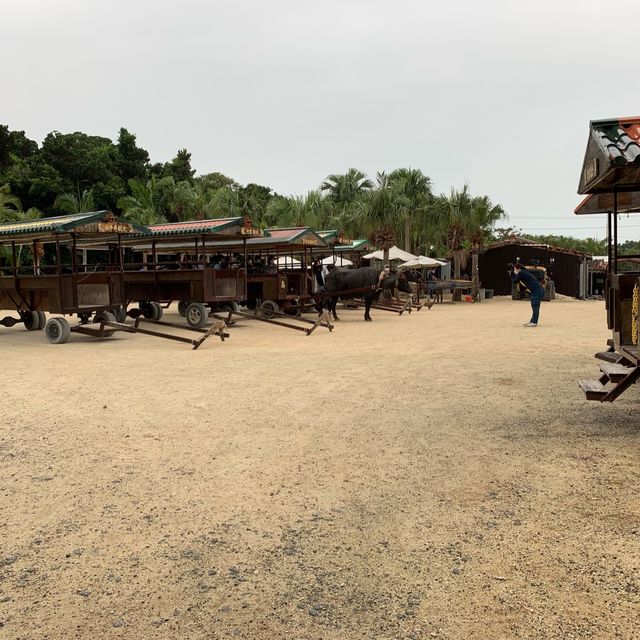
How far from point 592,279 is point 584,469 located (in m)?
35.7

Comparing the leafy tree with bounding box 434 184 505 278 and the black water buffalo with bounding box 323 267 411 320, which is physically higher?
the leafy tree with bounding box 434 184 505 278

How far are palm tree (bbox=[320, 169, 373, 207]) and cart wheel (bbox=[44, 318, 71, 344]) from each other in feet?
94.4

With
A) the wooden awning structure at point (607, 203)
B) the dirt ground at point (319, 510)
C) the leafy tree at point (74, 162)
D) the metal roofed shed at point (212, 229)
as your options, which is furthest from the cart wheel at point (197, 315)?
the leafy tree at point (74, 162)

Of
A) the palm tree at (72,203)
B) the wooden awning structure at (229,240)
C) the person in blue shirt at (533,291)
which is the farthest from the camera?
the palm tree at (72,203)

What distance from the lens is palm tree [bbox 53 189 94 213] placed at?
33.2 metres

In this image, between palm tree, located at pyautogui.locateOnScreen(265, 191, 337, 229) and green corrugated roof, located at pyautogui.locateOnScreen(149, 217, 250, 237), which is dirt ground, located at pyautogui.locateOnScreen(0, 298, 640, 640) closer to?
green corrugated roof, located at pyautogui.locateOnScreen(149, 217, 250, 237)

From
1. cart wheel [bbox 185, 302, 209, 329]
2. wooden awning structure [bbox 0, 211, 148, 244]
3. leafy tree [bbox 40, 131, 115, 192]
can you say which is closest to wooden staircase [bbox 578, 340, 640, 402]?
wooden awning structure [bbox 0, 211, 148, 244]

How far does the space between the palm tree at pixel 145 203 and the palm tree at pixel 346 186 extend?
10.4 metres

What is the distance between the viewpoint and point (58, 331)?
12.8 meters

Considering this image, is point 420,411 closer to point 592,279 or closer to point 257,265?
point 257,265

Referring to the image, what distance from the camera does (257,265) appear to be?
19.5 metres

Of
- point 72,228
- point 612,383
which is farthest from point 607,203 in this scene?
point 72,228

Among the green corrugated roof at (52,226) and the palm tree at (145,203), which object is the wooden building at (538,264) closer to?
the palm tree at (145,203)

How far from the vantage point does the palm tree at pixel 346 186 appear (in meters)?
40.1
